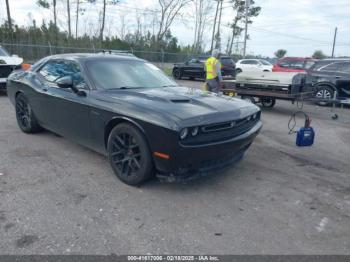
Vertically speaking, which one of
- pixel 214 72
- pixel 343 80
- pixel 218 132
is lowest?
pixel 218 132

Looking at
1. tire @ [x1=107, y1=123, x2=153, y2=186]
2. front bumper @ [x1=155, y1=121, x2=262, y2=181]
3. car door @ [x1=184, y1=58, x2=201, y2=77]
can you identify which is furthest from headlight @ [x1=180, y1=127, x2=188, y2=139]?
car door @ [x1=184, y1=58, x2=201, y2=77]

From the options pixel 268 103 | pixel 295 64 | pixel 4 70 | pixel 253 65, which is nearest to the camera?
pixel 4 70

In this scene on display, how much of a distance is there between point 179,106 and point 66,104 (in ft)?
6.07

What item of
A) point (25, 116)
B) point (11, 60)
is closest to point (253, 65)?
point (11, 60)

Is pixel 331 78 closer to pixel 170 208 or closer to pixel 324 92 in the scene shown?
pixel 324 92

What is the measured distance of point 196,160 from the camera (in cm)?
340

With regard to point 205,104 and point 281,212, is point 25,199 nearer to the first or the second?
point 205,104

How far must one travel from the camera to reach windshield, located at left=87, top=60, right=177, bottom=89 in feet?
14.3

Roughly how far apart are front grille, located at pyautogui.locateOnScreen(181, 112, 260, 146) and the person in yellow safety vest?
5952mm

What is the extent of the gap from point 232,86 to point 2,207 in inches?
318

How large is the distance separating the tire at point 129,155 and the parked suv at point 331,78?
9.27 m

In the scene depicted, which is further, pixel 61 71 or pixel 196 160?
pixel 61 71

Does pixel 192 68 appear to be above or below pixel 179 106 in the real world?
above

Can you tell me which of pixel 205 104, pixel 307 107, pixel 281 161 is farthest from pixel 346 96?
pixel 205 104
